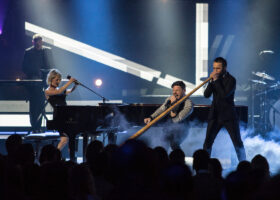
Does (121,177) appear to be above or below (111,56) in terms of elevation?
below

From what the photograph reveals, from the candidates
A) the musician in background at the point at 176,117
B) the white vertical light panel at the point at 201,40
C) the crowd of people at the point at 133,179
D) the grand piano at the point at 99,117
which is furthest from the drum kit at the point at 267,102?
the crowd of people at the point at 133,179

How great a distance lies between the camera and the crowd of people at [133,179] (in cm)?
171

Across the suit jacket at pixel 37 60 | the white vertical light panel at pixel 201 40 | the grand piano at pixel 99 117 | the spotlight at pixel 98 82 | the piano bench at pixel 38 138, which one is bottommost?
the piano bench at pixel 38 138

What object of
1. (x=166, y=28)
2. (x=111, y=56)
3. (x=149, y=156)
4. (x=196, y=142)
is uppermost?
(x=166, y=28)

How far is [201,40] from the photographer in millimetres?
11547

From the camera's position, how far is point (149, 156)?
174 centimetres

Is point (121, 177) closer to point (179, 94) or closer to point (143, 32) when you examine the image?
point (179, 94)

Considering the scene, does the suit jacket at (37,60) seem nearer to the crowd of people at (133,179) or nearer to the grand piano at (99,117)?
the grand piano at (99,117)

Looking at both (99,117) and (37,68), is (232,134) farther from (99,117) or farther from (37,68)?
(37,68)

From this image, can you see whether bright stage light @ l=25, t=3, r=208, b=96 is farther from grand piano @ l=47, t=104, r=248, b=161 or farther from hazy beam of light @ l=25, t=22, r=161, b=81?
grand piano @ l=47, t=104, r=248, b=161

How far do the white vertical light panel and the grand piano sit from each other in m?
4.89

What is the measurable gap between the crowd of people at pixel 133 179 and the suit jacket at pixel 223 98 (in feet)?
7.13

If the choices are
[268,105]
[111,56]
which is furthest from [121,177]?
[111,56]

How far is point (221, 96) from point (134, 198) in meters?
4.32
